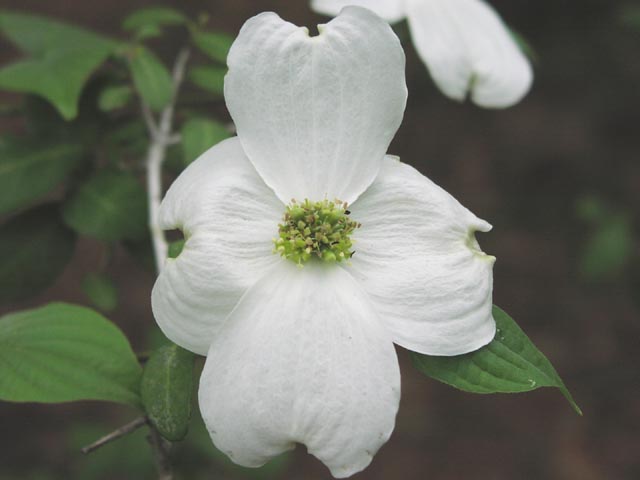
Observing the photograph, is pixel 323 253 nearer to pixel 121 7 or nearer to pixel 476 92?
pixel 476 92

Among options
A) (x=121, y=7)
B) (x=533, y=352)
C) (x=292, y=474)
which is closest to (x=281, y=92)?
(x=533, y=352)

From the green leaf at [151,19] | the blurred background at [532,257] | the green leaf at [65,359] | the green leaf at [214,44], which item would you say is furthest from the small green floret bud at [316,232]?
the blurred background at [532,257]

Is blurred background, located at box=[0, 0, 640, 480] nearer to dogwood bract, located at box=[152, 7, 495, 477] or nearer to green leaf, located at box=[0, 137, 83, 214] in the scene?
green leaf, located at box=[0, 137, 83, 214]

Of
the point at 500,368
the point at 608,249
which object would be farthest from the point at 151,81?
the point at 608,249

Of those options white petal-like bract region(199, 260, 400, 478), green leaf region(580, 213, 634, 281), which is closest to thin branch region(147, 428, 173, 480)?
white petal-like bract region(199, 260, 400, 478)

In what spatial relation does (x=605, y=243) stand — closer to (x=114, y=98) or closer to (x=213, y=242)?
(x=114, y=98)

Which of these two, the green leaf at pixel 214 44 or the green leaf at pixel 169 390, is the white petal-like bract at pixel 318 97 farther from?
the green leaf at pixel 214 44
